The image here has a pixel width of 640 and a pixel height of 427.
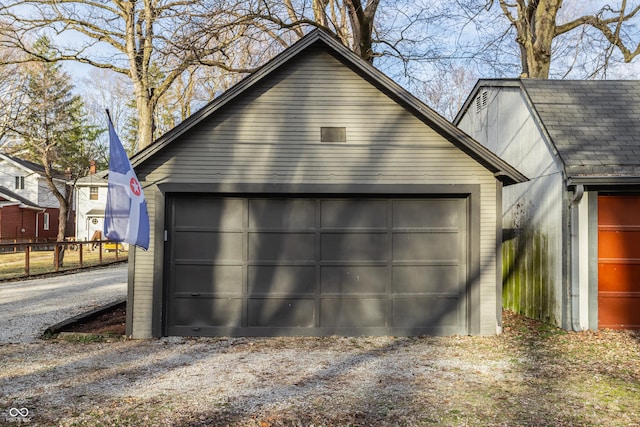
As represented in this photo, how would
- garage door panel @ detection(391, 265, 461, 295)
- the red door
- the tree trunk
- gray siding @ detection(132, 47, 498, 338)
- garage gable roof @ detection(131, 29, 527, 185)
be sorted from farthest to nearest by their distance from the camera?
1. the tree trunk
2. the red door
3. garage door panel @ detection(391, 265, 461, 295)
4. gray siding @ detection(132, 47, 498, 338)
5. garage gable roof @ detection(131, 29, 527, 185)

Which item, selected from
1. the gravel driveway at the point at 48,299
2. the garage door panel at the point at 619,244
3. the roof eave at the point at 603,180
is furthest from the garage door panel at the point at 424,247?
the gravel driveway at the point at 48,299

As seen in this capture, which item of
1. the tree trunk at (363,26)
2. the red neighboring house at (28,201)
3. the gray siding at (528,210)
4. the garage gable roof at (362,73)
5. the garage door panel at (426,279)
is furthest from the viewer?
the red neighboring house at (28,201)

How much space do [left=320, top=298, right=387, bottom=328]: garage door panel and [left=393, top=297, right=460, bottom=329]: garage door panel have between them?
0.34 m

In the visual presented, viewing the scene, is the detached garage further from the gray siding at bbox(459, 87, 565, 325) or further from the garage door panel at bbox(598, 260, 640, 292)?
the garage door panel at bbox(598, 260, 640, 292)

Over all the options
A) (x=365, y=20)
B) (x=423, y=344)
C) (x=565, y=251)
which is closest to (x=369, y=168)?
(x=423, y=344)

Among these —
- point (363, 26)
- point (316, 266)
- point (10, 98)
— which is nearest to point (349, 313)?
point (316, 266)

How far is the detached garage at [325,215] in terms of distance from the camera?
832cm

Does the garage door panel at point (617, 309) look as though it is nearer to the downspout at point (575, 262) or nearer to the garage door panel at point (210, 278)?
the downspout at point (575, 262)

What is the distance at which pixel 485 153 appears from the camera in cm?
812

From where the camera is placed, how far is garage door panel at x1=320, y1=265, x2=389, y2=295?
846cm

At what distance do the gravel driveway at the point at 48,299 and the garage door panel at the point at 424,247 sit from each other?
6069mm

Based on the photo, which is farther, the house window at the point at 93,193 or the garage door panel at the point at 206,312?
the house window at the point at 93,193

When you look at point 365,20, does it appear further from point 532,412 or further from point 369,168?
point 532,412

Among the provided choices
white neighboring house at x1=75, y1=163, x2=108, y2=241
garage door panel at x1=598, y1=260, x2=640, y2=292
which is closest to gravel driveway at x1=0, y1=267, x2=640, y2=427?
garage door panel at x1=598, y1=260, x2=640, y2=292
